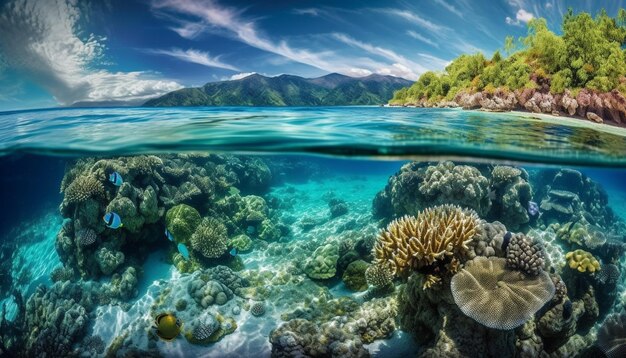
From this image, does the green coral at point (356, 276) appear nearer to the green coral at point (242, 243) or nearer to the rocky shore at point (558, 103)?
the green coral at point (242, 243)

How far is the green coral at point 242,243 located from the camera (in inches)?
460

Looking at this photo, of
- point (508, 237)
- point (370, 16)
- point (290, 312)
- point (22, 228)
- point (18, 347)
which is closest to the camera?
point (508, 237)

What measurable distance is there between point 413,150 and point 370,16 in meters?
6.07

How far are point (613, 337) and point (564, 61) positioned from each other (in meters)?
9.84

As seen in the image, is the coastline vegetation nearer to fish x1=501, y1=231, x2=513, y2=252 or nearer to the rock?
the rock

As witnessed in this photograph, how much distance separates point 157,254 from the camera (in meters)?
10.9

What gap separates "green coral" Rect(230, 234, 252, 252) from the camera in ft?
38.3

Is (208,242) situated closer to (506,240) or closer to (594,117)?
(506,240)

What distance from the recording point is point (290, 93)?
100 ft

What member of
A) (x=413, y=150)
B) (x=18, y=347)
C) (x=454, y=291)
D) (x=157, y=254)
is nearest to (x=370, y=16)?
(x=413, y=150)

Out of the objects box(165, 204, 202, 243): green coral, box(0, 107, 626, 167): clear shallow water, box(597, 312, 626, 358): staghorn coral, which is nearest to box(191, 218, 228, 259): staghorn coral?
box(165, 204, 202, 243): green coral

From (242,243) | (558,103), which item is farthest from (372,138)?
(558,103)

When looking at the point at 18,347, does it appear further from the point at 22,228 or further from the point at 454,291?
the point at 22,228

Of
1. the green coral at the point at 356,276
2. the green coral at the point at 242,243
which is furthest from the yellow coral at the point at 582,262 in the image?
the green coral at the point at 242,243
